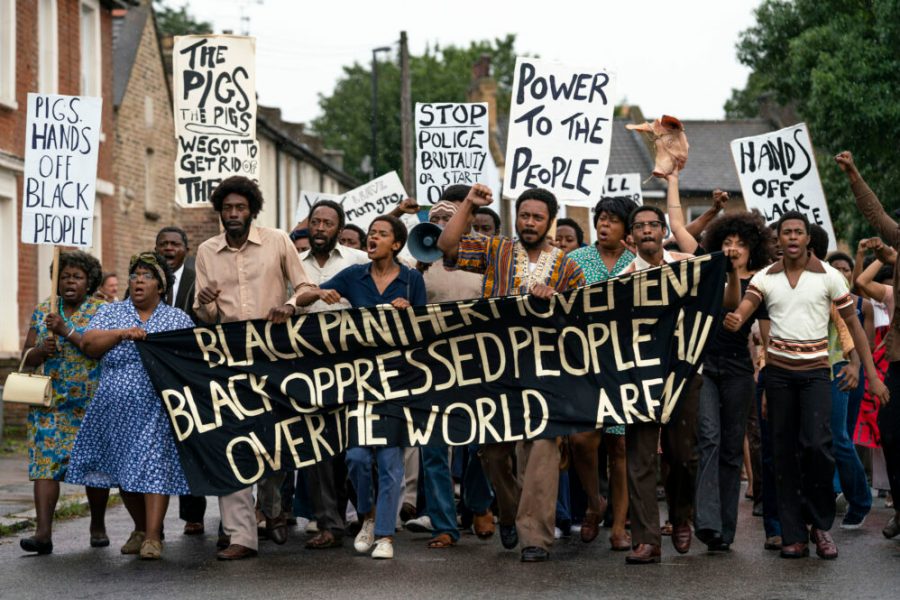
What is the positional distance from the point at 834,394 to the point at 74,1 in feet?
58.5

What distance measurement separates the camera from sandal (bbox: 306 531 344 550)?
32.9ft

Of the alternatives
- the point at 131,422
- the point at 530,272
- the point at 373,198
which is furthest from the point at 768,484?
the point at 373,198

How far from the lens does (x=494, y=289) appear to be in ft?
31.9

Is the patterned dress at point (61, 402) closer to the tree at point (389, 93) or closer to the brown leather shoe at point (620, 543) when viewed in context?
the brown leather shoe at point (620, 543)

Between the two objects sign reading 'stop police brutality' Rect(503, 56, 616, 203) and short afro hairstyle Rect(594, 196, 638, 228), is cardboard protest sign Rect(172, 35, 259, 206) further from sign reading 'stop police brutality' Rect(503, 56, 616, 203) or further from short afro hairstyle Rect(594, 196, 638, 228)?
short afro hairstyle Rect(594, 196, 638, 228)

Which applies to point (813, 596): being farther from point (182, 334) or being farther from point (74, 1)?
point (74, 1)

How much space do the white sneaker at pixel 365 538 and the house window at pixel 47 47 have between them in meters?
15.8

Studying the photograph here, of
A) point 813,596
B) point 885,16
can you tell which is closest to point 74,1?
point 885,16

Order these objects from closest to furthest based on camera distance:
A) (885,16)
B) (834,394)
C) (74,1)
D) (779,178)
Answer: (834,394), (779,178), (885,16), (74,1)

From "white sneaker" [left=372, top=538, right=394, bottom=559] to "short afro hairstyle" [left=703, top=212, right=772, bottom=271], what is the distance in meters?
2.70

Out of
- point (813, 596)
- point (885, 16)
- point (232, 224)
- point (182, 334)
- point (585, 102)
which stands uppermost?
point (885, 16)

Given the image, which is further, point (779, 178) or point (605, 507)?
point (779, 178)

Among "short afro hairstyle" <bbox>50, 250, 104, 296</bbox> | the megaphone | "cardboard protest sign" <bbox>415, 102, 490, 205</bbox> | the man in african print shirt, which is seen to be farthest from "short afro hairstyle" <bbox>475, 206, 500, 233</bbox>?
"cardboard protest sign" <bbox>415, 102, 490, 205</bbox>

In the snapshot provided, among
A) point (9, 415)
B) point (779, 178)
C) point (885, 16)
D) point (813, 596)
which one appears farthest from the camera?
point (885, 16)
